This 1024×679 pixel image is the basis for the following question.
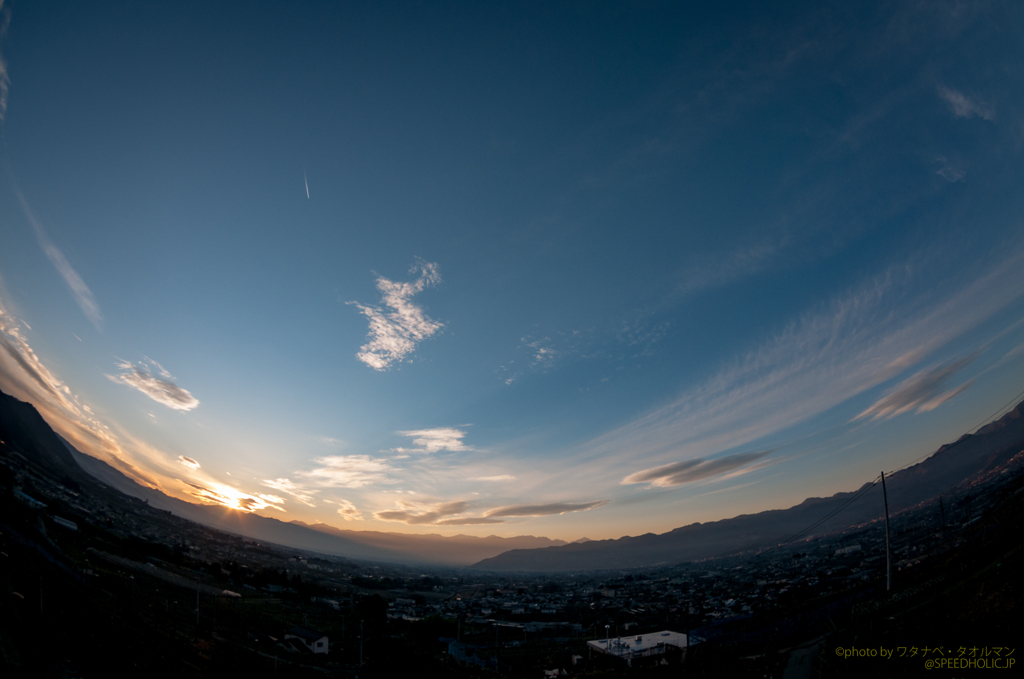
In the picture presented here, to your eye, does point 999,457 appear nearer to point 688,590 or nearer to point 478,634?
point 688,590

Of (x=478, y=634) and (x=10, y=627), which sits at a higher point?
(x=10, y=627)

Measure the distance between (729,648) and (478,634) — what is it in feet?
147

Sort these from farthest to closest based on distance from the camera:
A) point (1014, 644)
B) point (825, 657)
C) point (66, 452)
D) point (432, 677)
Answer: point (66, 452) < point (432, 677) < point (825, 657) < point (1014, 644)

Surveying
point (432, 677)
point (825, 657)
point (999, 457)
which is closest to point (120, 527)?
point (432, 677)

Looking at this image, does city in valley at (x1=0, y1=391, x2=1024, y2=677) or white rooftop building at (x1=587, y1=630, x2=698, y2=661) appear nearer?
city in valley at (x1=0, y1=391, x2=1024, y2=677)

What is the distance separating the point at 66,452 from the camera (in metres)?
174

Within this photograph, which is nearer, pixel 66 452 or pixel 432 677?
pixel 432 677

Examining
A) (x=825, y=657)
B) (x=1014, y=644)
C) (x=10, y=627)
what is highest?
(x=10, y=627)

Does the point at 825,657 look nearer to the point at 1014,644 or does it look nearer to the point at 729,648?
the point at 729,648

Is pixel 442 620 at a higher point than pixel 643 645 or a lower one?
lower

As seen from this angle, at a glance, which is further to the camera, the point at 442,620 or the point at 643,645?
the point at 442,620

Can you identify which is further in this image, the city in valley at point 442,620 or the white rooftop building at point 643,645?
the white rooftop building at point 643,645

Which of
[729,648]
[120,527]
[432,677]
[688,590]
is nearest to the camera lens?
[432,677]

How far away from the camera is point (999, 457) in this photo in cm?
18300
